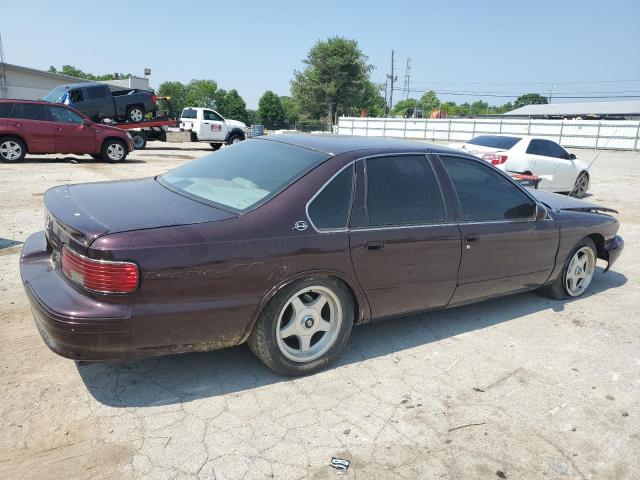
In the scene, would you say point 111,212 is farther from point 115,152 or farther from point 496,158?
point 115,152

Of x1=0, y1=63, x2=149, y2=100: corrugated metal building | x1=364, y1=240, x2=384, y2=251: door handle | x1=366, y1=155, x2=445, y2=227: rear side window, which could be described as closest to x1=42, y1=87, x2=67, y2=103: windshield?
x1=366, y1=155, x2=445, y2=227: rear side window

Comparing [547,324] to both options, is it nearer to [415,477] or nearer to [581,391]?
[581,391]

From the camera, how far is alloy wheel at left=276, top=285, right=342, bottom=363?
3.05m

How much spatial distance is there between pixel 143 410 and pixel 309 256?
4.13ft

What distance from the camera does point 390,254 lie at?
331cm

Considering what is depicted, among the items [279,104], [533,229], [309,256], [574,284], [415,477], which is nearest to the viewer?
[415,477]

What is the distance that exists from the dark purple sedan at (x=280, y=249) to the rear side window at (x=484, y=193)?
0.01 metres

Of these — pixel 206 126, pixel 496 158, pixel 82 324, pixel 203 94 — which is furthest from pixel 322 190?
pixel 203 94

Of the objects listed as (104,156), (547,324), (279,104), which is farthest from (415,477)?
(279,104)

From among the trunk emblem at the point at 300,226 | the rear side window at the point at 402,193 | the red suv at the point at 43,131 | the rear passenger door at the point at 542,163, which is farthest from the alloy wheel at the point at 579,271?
the red suv at the point at 43,131

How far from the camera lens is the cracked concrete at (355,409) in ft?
7.83

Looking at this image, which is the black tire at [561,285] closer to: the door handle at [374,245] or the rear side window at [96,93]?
the door handle at [374,245]

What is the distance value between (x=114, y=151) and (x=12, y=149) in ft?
8.16

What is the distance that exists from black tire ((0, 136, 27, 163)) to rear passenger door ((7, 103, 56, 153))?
0.15 meters
